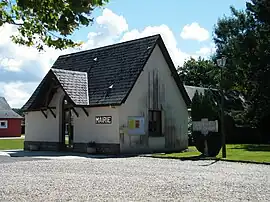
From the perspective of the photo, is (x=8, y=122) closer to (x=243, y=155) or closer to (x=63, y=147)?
(x=63, y=147)

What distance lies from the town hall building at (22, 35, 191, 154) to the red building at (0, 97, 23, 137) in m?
27.9

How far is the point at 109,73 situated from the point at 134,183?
15724 mm

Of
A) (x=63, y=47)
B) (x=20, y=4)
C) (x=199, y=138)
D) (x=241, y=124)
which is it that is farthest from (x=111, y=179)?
(x=241, y=124)

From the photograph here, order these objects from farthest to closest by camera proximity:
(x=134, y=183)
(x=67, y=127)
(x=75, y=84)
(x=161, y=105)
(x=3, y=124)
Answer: (x=3, y=124) < (x=67, y=127) < (x=161, y=105) < (x=75, y=84) < (x=134, y=183)

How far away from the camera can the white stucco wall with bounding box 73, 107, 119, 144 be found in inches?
993

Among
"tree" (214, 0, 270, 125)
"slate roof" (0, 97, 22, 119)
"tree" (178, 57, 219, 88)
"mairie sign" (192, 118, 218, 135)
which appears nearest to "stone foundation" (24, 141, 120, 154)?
"mairie sign" (192, 118, 218, 135)

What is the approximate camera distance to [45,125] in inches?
1153

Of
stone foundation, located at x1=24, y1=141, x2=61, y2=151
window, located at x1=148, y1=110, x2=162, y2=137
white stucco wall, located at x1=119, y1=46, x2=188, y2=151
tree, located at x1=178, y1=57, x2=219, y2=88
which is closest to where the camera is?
white stucco wall, located at x1=119, y1=46, x2=188, y2=151

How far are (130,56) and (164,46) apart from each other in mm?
2240

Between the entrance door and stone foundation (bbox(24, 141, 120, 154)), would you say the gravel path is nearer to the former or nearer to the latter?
stone foundation (bbox(24, 141, 120, 154))

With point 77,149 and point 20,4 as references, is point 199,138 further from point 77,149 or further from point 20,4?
point 20,4

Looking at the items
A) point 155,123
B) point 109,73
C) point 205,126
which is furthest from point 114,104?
point 205,126

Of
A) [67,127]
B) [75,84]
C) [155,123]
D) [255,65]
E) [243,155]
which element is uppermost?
[255,65]

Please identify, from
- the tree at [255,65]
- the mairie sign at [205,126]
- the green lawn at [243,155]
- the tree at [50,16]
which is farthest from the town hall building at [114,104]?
the tree at [50,16]
